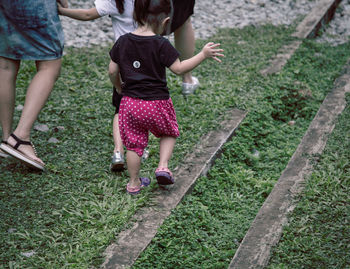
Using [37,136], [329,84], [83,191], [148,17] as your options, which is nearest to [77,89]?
[37,136]

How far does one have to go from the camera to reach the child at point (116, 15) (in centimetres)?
335

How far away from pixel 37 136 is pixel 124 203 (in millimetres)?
1329

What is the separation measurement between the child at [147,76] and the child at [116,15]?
28 cm

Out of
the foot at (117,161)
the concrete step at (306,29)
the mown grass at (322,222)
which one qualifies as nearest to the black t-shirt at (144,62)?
the foot at (117,161)

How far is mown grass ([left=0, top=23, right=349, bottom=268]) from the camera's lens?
2.88m

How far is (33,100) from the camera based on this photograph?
352 cm

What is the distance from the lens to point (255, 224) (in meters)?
2.98

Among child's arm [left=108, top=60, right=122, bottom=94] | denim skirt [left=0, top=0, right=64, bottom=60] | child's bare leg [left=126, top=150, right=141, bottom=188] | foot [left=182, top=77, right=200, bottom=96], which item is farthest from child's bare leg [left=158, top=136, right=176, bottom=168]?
foot [left=182, top=77, right=200, bottom=96]

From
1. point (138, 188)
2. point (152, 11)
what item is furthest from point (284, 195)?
point (152, 11)

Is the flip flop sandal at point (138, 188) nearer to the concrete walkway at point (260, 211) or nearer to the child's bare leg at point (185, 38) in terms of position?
the concrete walkway at point (260, 211)

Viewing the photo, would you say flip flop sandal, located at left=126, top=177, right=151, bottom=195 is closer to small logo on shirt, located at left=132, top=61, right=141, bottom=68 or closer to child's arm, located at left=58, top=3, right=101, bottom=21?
small logo on shirt, located at left=132, top=61, right=141, bottom=68

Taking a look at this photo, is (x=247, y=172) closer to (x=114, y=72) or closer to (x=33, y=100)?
(x=114, y=72)

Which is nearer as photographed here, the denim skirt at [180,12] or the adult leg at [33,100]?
the adult leg at [33,100]

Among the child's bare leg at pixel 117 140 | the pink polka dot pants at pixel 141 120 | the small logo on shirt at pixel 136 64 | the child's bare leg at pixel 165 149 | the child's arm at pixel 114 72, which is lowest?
the child's bare leg at pixel 117 140
